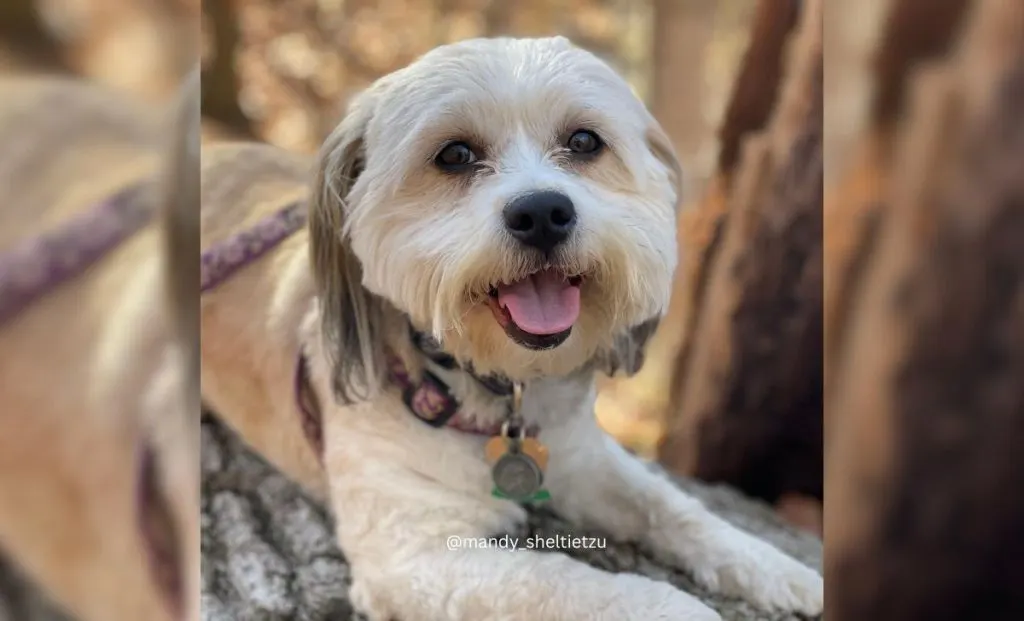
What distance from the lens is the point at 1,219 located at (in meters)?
0.73

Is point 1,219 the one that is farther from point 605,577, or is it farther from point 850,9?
point 850,9

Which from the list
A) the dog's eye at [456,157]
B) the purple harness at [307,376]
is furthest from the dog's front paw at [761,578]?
the dog's eye at [456,157]

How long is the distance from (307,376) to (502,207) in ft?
1.11

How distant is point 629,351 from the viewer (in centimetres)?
88

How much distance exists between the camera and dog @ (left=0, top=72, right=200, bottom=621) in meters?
0.73

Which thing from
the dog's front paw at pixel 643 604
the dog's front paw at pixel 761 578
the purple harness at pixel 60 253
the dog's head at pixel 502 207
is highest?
the dog's head at pixel 502 207

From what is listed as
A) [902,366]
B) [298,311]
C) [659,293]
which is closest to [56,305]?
[298,311]

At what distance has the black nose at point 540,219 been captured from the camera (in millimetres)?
667

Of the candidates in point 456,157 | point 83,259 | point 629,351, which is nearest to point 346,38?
point 456,157

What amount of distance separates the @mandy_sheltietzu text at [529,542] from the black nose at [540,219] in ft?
1.03

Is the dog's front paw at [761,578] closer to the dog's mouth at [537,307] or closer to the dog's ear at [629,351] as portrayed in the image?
the dog's ear at [629,351]

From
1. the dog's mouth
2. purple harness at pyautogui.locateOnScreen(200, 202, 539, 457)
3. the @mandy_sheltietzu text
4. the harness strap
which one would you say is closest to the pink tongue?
the dog's mouth

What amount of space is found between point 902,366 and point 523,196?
507mm

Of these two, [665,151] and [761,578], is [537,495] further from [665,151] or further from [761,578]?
[665,151]
